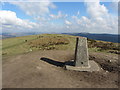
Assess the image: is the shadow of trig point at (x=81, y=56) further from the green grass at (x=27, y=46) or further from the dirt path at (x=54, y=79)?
the green grass at (x=27, y=46)

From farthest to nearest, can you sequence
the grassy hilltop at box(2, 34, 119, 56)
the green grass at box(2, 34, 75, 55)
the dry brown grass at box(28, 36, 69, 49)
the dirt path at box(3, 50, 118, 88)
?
1. the dry brown grass at box(28, 36, 69, 49)
2. the grassy hilltop at box(2, 34, 119, 56)
3. the green grass at box(2, 34, 75, 55)
4. the dirt path at box(3, 50, 118, 88)

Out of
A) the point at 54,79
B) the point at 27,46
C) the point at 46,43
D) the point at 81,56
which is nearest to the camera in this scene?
the point at 54,79

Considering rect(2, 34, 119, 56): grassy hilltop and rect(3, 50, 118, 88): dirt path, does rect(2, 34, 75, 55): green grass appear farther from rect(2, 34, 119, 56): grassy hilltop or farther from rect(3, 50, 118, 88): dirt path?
rect(3, 50, 118, 88): dirt path

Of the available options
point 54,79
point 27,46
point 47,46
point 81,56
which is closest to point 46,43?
point 47,46

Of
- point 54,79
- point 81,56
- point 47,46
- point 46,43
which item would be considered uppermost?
point 46,43

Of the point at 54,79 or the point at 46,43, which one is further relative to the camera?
the point at 46,43

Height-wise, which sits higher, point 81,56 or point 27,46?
point 27,46

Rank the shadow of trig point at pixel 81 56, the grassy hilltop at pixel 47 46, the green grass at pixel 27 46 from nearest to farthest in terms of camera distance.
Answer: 1. the shadow of trig point at pixel 81 56
2. the green grass at pixel 27 46
3. the grassy hilltop at pixel 47 46

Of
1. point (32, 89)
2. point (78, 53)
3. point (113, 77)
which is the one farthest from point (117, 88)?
point (32, 89)

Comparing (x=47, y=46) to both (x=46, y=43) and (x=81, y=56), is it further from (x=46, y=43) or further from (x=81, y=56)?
(x=81, y=56)

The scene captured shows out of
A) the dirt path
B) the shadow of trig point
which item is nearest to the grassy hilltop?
the shadow of trig point

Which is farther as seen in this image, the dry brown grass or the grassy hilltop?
the dry brown grass

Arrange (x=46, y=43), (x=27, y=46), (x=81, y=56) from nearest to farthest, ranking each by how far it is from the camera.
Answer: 1. (x=81, y=56)
2. (x=27, y=46)
3. (x=46, y=43)

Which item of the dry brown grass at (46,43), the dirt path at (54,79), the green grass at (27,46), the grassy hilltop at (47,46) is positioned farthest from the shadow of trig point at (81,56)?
the dry brown grass at (46,43)
